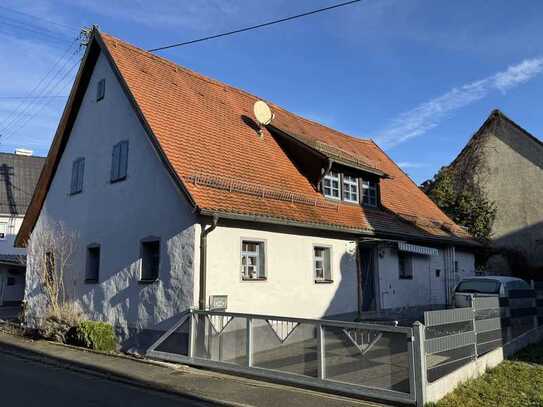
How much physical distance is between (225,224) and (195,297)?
1844 mm

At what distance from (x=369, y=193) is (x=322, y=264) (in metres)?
4.66

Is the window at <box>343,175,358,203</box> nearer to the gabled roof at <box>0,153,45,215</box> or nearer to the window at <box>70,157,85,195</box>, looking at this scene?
the window at <box>70,157,85,195</box>

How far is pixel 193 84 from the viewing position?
16.7 m

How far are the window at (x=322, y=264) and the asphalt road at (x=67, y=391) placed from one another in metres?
6.68

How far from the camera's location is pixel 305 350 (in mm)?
8219

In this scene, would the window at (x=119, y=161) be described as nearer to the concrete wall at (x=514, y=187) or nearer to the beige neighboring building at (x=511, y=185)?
the beige neighboring building at (x=511, y=185)

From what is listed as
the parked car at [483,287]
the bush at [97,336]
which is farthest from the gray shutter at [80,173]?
the parked car at [483,287]

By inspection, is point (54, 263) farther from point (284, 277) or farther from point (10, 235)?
point (10, 235)

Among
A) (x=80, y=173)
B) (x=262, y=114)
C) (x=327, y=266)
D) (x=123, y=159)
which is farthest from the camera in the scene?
(x=262, y=114)

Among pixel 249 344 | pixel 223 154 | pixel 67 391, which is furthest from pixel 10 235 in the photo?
pixel 249 344

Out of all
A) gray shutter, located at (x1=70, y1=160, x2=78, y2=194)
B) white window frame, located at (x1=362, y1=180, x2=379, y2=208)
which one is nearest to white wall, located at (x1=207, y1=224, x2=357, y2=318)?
white window frame, located at (x1=362, y1=180, x2=379, y2=208)

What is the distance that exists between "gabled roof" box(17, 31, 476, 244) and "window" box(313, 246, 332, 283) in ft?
2.91

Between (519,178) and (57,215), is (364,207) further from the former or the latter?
(519,178)

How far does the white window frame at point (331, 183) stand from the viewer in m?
15.7
